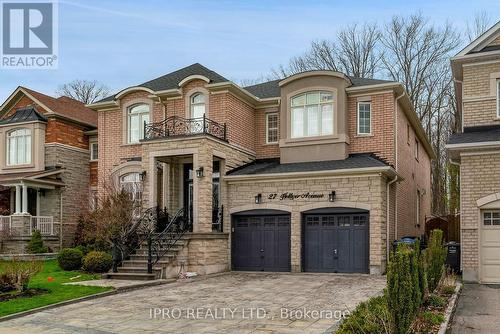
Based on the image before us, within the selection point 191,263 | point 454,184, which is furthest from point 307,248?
point 454,184

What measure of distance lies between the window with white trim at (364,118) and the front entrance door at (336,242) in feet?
12.0

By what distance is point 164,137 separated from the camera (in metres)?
19.4

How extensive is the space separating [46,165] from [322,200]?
14.0 meters

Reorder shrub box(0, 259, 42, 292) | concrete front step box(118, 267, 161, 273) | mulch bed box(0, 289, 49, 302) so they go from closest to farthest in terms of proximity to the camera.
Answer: mulch bed box(0, 289, 49, 302), shrub box(0, 259, 42, 292), concrete front step box(118, 267, 161, 273)

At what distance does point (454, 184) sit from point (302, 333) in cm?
2622

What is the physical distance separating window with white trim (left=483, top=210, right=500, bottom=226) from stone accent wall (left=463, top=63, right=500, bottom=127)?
110 inches

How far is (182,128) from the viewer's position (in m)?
20.7

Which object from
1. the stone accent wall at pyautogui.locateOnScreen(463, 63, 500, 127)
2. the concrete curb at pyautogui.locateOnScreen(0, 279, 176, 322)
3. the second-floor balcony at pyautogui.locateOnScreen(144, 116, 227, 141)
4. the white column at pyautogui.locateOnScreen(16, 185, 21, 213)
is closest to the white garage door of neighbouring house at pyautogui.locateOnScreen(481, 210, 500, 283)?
the stone accent wall at pyautogui.locateOnScreen(463, 63, 500, 127)

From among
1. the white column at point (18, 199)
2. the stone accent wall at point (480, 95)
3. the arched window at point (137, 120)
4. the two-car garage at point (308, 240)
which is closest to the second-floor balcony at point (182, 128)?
the arched window at point (137, 120)

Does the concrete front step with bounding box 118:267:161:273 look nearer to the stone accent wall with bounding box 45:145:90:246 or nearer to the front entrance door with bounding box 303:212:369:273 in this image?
the front entrance door with bounding box 303:212:369:273

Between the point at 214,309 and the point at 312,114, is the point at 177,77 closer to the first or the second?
the point at 312,114

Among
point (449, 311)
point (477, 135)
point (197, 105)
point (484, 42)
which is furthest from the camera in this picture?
point (197, 105)

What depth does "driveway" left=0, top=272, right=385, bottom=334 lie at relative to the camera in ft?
31.5

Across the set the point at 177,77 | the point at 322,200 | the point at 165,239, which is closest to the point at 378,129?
the point at 322,200
